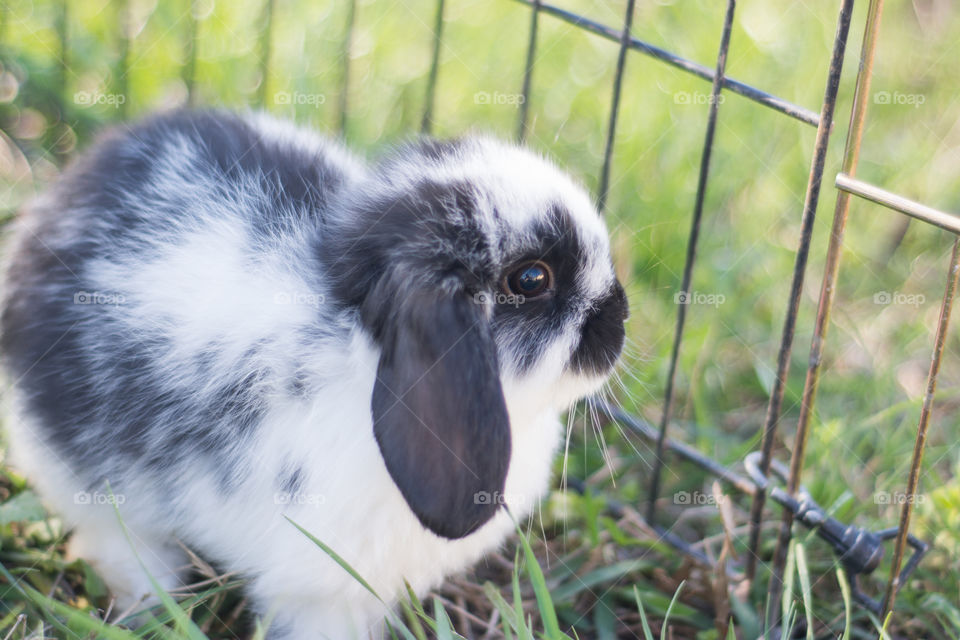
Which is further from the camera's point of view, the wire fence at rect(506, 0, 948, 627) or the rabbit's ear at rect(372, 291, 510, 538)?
the wire fence at rect(506, 0, 948, 627)

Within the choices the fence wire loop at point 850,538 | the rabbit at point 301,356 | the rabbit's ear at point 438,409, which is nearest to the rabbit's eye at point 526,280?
the rabbit at point 301,356

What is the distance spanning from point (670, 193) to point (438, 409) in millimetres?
1941

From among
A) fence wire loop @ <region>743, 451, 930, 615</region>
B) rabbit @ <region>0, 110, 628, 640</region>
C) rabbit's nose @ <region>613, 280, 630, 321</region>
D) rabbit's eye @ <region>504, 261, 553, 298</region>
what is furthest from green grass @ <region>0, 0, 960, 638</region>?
rabbit's eye @ <region>504, 261, 553, 298</region>

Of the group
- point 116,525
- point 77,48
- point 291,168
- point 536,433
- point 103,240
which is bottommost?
point 116,525

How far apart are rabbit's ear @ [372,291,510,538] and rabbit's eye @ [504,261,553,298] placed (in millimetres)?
172

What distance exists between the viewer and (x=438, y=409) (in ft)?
5.55

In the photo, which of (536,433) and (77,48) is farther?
(77,48)

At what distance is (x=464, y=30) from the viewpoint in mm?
3832

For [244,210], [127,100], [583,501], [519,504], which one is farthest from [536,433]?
[127,100]

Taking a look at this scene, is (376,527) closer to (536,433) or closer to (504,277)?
(536,433)

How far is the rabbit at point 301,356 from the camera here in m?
1.76

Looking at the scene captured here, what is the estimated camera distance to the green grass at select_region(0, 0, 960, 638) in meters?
2.48

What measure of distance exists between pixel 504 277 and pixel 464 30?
88.1 inches

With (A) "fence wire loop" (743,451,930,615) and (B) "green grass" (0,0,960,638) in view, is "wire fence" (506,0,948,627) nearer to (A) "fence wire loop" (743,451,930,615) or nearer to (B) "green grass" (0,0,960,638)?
(A) "fence wire loop" (743,451,930,615)
